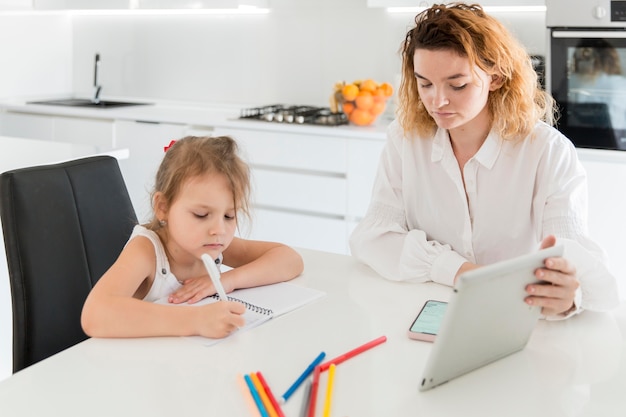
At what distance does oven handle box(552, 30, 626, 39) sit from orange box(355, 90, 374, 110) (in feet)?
2.98

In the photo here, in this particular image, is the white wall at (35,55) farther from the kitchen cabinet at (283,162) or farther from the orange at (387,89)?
the orange at (387,89)

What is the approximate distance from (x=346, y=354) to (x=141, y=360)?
33cm

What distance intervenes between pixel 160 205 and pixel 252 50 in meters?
3.01

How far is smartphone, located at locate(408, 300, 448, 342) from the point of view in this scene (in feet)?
4.50

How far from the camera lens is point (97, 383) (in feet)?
3.90

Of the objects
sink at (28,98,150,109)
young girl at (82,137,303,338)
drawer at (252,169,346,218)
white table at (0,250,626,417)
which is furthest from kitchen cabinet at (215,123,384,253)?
white table at (0,250,626,417)

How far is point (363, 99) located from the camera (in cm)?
373

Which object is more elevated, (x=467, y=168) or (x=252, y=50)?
(x=252, y=50)

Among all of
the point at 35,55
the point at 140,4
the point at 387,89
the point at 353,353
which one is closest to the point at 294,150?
the point at 387,89

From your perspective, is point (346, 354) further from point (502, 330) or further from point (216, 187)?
point (216, 187)

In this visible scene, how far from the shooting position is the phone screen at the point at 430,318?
4.56 ft

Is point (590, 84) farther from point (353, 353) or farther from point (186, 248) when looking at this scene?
point (353, 353)

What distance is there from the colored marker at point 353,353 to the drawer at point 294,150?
2.34 m

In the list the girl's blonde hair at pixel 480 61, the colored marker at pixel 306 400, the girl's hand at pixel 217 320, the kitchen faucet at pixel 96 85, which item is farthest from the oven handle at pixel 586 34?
the kitchen faucet at pixel 96 85
